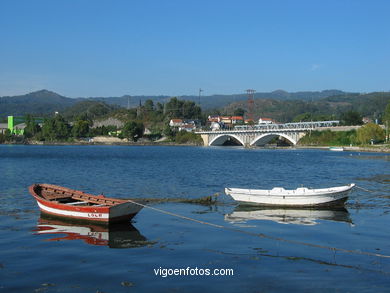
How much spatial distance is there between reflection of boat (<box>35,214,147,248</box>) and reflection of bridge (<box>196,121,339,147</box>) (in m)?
124

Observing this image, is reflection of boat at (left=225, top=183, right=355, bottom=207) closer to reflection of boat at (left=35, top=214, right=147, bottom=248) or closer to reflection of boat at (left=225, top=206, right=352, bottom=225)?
reflection of boat at (left=225, top=206, right=352, bottom=225)

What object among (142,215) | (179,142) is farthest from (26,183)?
(179,142)

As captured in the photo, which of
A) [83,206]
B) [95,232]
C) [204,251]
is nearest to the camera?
[204,251]

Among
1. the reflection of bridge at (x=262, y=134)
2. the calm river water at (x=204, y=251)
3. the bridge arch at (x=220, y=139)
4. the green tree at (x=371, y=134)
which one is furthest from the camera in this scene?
the bridge arch at (x=220, y=139)

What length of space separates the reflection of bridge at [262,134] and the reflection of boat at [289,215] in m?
118

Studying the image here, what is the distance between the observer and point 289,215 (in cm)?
2320

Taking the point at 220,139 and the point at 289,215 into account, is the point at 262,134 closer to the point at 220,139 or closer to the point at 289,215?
the point at 220,139

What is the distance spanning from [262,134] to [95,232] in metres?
134

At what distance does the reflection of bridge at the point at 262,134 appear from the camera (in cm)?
14300

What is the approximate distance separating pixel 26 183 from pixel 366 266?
102 ft

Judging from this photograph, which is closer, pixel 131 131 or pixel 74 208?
pixel 74 208

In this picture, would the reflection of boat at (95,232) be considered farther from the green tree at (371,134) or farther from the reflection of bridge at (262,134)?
the reflection of bridge at (262,134)

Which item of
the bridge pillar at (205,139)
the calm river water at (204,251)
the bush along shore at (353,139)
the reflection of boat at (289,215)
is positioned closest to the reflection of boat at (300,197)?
the reflection of boat at (289,215)

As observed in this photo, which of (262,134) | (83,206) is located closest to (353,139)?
(262,134)
